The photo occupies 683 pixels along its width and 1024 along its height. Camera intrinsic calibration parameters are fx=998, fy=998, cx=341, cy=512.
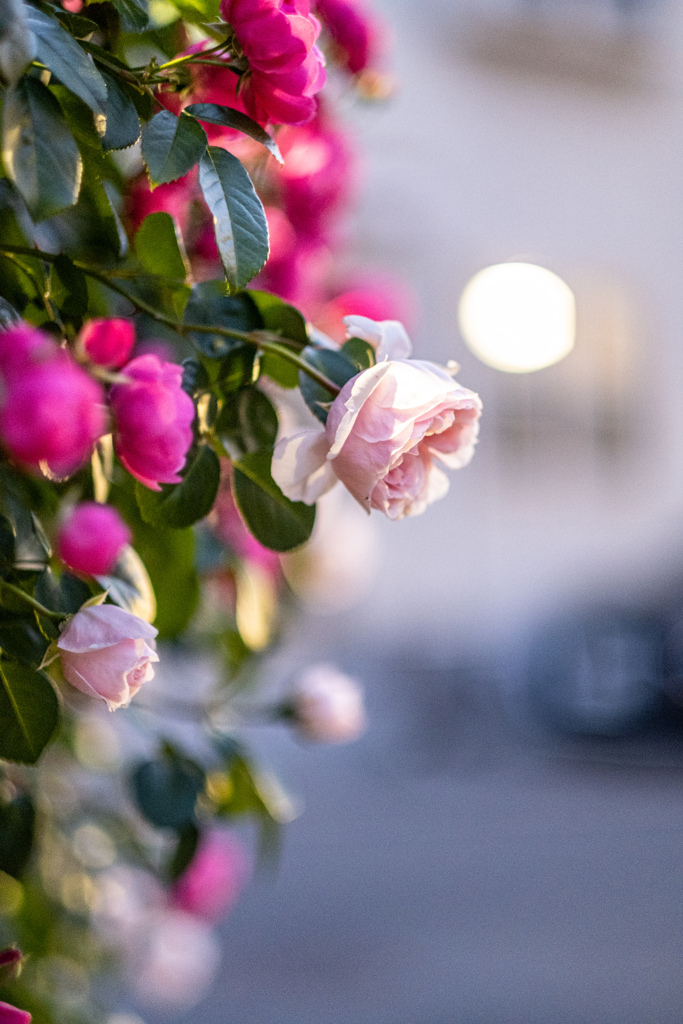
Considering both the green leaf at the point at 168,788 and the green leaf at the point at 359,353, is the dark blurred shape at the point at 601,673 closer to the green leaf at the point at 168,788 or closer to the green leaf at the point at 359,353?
the green leaf at the point at 168,788

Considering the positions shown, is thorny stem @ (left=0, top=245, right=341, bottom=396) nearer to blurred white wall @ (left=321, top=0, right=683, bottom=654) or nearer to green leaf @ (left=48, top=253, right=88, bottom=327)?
green leaf @ (left=48, top=253, right=88, bottom=327)

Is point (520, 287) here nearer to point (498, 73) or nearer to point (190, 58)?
point (498, 73)

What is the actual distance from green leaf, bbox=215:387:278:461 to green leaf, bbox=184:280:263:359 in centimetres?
2

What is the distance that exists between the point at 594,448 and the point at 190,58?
4871 mm

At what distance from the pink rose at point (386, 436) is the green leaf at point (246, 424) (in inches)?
1.6

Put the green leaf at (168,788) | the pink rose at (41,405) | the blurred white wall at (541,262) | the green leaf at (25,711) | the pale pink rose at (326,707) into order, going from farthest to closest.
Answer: the blurred white wall at (541,262) → the pale pink rose at (326,707) → the green leaf at (168,788) → the green leaf at (25,711) → the pink rose at (41,405)

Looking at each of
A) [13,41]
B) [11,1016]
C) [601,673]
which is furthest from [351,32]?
[601,673]

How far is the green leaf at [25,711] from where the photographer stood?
1.26 feet

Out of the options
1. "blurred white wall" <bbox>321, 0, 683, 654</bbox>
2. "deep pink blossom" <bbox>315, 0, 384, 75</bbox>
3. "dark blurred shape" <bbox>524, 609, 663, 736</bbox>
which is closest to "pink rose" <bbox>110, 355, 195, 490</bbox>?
"deep pink blossom" <bbox>315, 0, 384, 75</bbox>

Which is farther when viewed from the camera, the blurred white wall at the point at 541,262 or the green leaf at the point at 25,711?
the blurred white wall at the point at 541,262

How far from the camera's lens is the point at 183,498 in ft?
1.37

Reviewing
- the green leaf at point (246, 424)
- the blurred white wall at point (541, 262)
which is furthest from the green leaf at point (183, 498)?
the blurred white wall at point (541, 262)

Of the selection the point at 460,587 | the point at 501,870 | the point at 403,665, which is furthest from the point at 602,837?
the point at 460,587

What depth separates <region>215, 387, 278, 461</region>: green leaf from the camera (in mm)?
434
